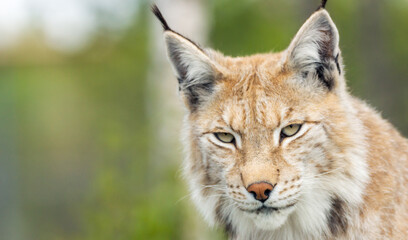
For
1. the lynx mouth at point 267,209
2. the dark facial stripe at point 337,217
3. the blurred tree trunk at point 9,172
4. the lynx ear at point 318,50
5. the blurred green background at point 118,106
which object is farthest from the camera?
the blurred tree trunk at point 9,172

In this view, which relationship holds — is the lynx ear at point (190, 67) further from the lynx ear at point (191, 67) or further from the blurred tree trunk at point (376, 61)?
the blurred tree trunk at point (376, 61)

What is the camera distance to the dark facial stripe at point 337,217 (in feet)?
13.9

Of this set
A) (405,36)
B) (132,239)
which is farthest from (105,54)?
(132,239)

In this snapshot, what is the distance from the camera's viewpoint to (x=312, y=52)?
426cm

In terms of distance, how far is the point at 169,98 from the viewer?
8.72 meters

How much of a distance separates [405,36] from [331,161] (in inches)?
518

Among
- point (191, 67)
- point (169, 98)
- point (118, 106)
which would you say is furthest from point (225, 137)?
point (118, 106)

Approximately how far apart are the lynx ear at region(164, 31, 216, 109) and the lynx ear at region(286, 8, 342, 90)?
1.95 feet

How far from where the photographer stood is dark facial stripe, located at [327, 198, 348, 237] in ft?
13.9

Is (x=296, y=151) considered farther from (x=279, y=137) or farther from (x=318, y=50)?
(x=318, y=50)

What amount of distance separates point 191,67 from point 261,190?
1192 mm

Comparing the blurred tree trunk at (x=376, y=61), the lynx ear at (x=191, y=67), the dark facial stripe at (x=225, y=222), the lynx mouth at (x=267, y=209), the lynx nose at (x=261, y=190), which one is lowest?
the dark facial stripe at (x=225, y=222)

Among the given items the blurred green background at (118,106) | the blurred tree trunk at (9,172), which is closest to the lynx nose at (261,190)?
the blurred green background at (118,106)

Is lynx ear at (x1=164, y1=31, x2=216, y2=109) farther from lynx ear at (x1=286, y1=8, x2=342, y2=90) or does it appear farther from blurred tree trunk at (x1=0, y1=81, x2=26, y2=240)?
blurred tree trunk at (x1=0, y1=81, x2=26, y2=240)
